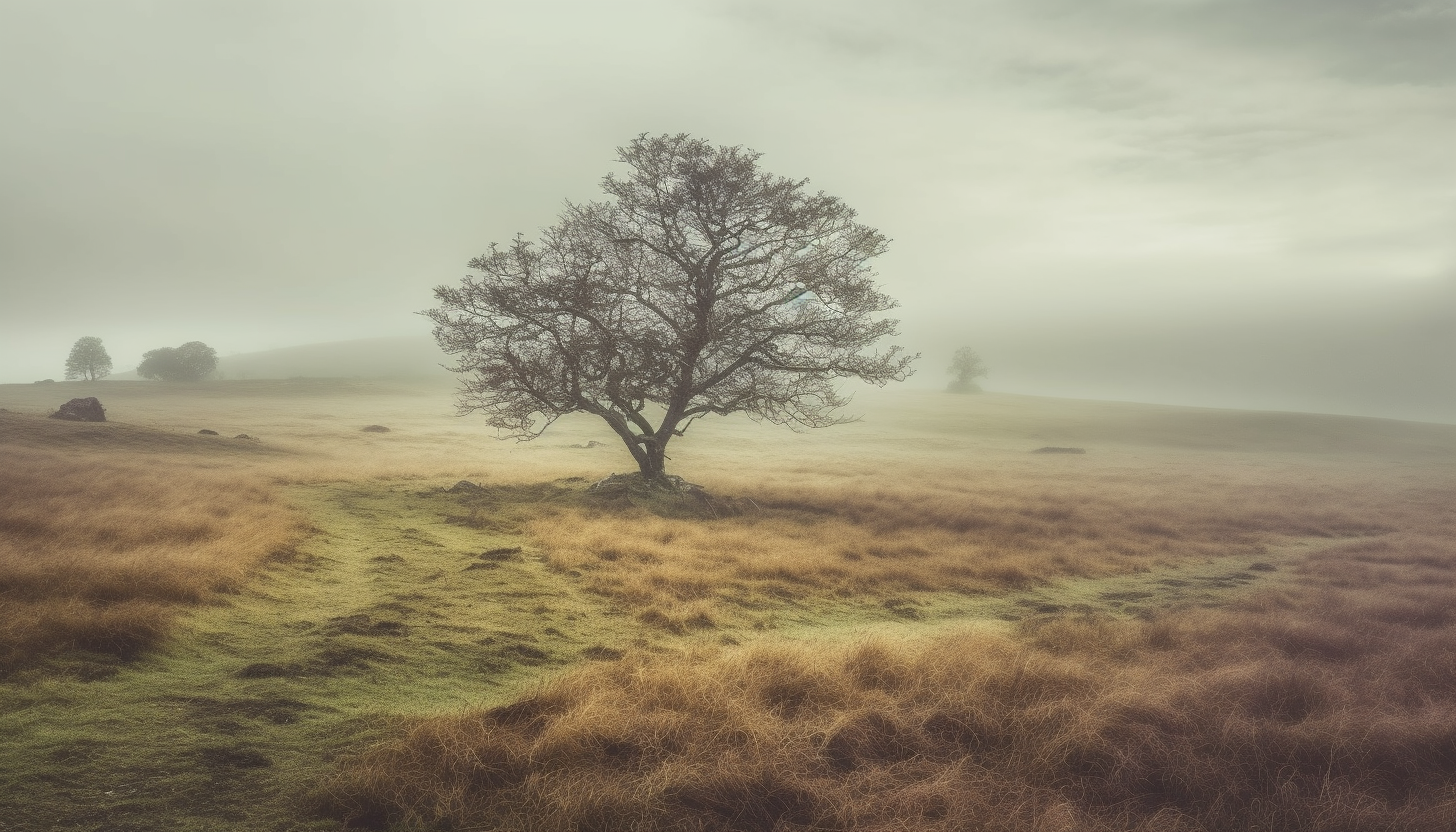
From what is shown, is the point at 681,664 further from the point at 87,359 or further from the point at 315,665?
the point at 87,359

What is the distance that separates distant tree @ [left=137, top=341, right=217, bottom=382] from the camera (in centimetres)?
8206

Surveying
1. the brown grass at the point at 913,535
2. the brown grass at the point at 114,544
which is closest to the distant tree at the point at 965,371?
the brown grass at the point at 913,535

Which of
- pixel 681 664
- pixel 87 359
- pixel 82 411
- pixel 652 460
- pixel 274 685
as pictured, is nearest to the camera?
pixel 274 685

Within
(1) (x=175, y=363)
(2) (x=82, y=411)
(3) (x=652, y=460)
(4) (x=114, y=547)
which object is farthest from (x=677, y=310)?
(1) (x=175, y=363)

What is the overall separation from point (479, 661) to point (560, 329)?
1423 centimetres

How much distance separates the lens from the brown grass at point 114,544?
23.5 ft

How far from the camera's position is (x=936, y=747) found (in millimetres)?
5629

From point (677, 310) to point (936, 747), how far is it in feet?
56.2

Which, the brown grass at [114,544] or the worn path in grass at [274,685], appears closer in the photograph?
the worn path in grass at [274,685]

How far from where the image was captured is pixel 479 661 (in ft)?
26.0

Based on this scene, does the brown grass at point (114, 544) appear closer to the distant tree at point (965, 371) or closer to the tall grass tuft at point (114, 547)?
the tall grass tuft at point (114, 547)

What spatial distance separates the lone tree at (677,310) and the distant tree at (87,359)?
9031 centimetres

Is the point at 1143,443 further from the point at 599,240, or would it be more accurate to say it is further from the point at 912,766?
the point at 912,766

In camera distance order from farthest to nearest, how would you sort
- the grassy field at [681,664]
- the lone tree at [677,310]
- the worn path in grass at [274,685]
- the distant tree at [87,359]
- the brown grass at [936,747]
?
1. the distant tree at [87,359]
2. the lone tree at [677,310]
3. the grassy field at [681,664]
4. the brown grass at [936,747]
5. the worn path in grass at [274,685]
